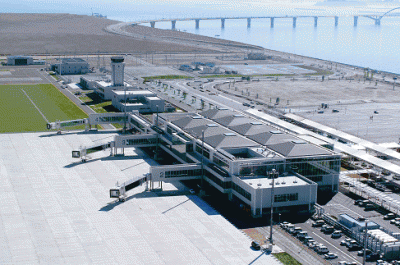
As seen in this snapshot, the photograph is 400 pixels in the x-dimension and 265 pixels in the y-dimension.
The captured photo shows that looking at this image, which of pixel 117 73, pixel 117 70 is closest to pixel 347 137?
pixel 117 70

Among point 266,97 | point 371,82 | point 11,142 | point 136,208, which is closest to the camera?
point 136,208

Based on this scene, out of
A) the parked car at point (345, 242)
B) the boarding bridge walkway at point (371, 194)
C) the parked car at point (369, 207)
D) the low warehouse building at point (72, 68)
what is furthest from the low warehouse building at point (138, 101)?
the parked car at point (345, 242)

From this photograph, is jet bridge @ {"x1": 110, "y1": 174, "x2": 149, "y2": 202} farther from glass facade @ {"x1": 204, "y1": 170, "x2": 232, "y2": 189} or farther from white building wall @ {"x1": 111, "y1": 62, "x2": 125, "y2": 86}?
white building wall @ {"x1": 111, "y1": 62, "x2": 125, "y2": 86}

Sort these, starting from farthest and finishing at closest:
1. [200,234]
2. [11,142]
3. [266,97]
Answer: [266,97], [11,142], [200,234]

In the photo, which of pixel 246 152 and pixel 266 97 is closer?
pixel 246 152

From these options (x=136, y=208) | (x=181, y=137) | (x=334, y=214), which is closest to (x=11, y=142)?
(x=181, y=137)

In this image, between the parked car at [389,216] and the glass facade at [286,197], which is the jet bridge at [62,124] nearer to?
the glass facade at [286,197]

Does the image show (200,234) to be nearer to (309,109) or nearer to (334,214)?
(334,214)

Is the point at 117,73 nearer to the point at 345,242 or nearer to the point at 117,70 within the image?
the point at 117,70
